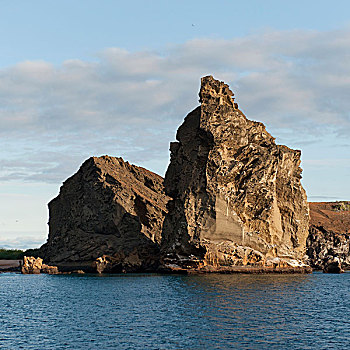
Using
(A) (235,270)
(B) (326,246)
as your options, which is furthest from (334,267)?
(A) (235,270)

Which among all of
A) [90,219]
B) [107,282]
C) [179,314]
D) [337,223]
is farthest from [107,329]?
[337,223]

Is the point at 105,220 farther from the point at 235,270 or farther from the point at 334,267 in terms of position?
the point at 334,267

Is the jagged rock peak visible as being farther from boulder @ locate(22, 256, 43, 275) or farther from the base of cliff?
boulder @ locate(22, 256, 43, 275)

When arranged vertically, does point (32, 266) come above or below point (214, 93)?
below

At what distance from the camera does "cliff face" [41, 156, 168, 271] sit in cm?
11300

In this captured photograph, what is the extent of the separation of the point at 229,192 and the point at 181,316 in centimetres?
4520

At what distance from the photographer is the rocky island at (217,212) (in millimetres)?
87875

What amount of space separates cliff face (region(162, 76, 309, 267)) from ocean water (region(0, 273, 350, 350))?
1233 cm

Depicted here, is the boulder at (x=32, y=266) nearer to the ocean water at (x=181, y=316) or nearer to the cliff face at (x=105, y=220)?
the cliff face at (x=105, y=220)

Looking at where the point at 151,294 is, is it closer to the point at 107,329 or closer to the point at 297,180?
the point at 107,329

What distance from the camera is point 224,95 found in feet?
317

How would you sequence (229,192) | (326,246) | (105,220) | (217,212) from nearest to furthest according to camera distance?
(217,212), (229,192), (105,220), (326,246)

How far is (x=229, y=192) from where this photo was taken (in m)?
90.1

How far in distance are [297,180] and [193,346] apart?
225ft
